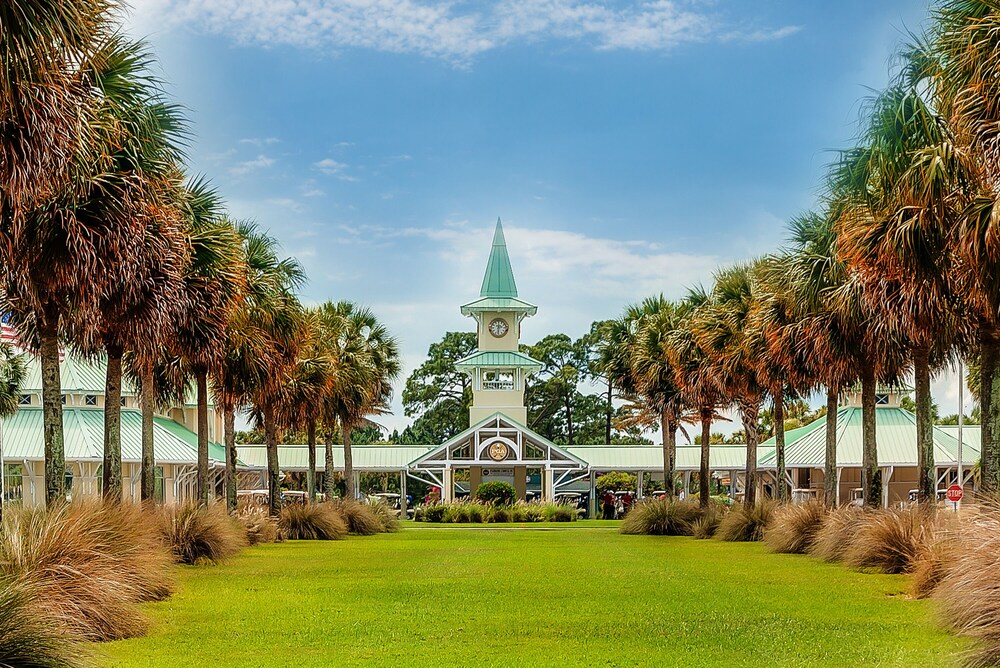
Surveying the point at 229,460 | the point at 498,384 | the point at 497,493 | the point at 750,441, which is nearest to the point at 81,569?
the point at 229,460

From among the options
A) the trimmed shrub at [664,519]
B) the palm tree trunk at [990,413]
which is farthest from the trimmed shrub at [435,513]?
the palm tree trunk at [990,413]

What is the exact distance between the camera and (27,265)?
16.9 m

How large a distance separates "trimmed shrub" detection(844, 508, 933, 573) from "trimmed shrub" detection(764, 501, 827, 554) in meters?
4.67

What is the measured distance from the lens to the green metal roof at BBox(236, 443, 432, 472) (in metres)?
64.1

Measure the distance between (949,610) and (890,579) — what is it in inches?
267

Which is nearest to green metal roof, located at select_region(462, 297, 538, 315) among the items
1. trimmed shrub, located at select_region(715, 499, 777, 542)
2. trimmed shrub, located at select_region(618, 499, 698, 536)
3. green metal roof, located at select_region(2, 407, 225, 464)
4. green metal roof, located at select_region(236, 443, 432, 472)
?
green metal roof, located at select_region(236, 443, 432, 472)

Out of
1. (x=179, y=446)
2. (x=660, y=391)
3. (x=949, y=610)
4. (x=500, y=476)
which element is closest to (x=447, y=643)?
(x=949, y=610)

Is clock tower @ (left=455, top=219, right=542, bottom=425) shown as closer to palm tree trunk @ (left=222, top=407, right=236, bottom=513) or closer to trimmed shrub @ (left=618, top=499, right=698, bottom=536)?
trimmed shrub @ (left=618, top=499, right=698, bottom=536)

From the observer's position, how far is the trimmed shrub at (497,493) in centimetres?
5912

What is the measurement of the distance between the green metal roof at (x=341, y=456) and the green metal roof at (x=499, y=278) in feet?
35.3

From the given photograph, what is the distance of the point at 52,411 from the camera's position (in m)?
19.6

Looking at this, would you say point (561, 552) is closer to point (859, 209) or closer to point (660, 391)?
point (859, 209)

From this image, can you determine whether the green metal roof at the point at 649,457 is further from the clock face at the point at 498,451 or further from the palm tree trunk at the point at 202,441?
the palm tree trunk at the point at 202,441

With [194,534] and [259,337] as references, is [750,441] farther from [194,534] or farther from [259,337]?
[194,534]
